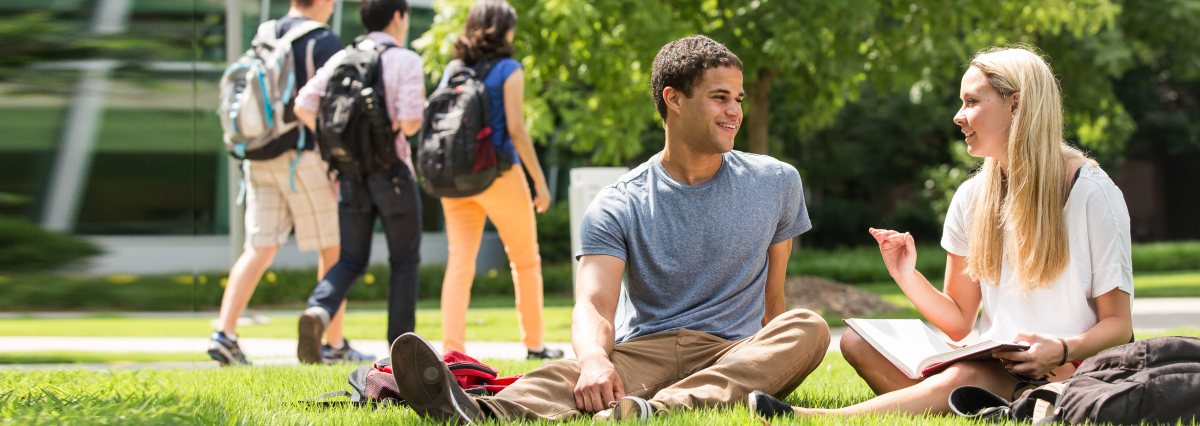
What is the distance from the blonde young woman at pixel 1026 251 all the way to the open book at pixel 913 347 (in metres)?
0.05

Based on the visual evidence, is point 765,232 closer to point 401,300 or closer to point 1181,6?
point 401,300

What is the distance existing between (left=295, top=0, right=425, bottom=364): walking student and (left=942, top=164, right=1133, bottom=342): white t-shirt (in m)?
3.15

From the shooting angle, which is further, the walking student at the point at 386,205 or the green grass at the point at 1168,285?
the green grass at the point at 1168,285

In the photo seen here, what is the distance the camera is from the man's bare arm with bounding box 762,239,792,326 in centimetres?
331

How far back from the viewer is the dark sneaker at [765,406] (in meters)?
2.84

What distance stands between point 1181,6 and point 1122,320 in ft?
39.0

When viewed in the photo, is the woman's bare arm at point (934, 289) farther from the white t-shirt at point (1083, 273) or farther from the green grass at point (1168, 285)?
the green grass at point (1168, 285)

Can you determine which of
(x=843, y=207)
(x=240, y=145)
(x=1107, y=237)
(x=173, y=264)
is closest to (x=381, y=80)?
(x=240, y=145)

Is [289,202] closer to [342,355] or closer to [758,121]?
[342,355]

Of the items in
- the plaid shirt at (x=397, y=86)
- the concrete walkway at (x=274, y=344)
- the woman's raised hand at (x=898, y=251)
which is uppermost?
the plaid shirt at (x=397, y=86)

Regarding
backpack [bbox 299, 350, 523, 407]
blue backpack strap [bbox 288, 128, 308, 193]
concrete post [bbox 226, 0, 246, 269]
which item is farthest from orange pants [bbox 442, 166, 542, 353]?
concrete post [bbox 226, 0, 246, 269]

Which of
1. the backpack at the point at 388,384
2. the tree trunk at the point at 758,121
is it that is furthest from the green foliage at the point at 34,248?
the tree trunk at the point at 758,121

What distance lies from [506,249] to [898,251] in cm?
249

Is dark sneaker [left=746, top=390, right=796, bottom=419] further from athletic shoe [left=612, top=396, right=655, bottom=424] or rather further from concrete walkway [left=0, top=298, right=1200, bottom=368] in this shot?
concrete walkway [left=0, top=298, right=1200, bottom=368]
